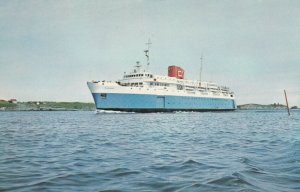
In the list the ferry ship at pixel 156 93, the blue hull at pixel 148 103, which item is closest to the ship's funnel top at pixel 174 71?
the ferry ship at pixel 156 93

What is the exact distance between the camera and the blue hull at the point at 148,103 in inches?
2458

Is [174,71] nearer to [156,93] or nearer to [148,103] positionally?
[156,93]

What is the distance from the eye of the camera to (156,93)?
69.4 meters

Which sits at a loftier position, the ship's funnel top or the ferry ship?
the ship's funnel top

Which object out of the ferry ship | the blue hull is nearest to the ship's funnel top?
the ferry ship

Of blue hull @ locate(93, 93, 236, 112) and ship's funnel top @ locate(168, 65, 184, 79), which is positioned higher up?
ship's funnel top @ locate(168, 65, 184, 79)

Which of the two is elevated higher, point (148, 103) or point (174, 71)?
A: point (174, 71)

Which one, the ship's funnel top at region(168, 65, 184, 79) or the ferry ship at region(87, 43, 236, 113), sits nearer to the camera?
the ferry ship at region(87, 43, 236, 113)

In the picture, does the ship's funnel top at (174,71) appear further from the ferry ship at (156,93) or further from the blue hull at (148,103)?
the blue hull at (148,103)

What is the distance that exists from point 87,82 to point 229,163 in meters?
57.1

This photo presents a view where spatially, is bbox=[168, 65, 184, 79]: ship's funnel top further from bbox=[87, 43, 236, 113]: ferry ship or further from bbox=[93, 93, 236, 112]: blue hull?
bbox=[93, 93, 236, 112]: blue hull

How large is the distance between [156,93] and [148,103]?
351cm

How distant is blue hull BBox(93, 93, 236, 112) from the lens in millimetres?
62438

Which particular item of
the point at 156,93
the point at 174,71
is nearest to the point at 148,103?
the point at 156,93
